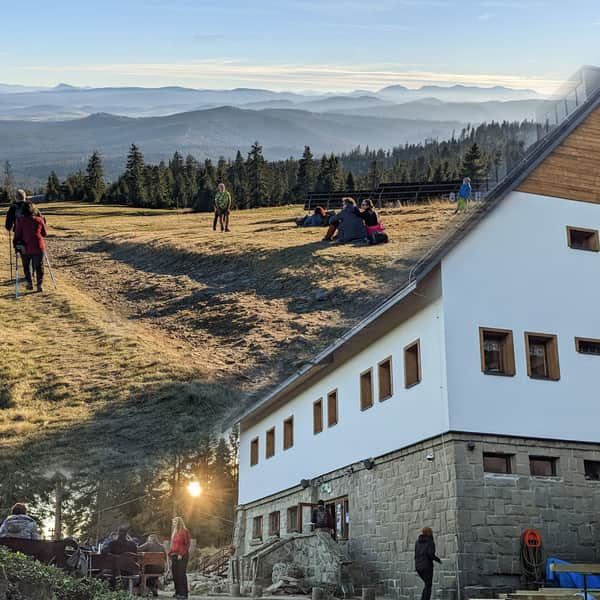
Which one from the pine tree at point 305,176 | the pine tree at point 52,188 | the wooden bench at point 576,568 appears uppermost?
the pine tree at point 305,176

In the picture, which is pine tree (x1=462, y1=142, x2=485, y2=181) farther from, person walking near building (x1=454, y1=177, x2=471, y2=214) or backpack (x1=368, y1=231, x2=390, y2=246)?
backpack (x1=368, y1=231, x2=390, y2=246)

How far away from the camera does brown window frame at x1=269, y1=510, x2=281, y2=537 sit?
29.6 m

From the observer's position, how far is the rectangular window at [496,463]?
17.8m

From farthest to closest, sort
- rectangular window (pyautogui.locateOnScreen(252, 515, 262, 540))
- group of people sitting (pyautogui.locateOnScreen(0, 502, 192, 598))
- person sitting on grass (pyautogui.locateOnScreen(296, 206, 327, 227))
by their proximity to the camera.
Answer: rectangular window (pyautogui.locateOnScreen(252, 515, 262, 540)), person sitting on grass (pyautogui.locateOnScreen(296, 206, 327, 227)), group of people sitting (pyautogui.locateOnScreen(0, 502, 192, 598))

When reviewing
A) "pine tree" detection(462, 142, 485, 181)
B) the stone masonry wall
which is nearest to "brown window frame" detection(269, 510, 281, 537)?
the stone masonry wall

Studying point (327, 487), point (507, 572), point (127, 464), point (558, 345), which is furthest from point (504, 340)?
point (127, 464)

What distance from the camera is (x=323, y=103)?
89.8 ft

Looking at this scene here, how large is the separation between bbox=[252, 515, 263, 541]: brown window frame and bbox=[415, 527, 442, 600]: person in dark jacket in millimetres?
16173

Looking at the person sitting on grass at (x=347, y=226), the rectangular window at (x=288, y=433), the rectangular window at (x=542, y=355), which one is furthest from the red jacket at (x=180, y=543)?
the rectangular window at (x=288, y=433)

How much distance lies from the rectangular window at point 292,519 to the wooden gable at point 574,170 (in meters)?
13.7

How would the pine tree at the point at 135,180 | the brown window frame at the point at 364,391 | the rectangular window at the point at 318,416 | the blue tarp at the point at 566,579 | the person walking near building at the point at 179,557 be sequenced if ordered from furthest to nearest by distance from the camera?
the rectangular window at the point at 318,416
the brown window frame at the point at 364,391
the pine tree at the point at 135,180
the blue tarp at the point at 566,579
the person walking near building at the point at 179,557

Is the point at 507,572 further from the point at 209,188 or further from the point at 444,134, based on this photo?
the point at 444,134

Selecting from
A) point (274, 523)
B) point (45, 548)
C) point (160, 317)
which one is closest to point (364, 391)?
point (160, 317)

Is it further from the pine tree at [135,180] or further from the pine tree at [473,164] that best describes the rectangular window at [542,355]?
the pine tree at [135,180]
